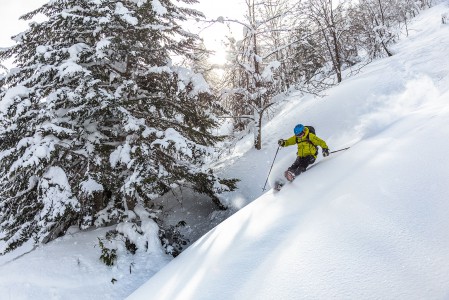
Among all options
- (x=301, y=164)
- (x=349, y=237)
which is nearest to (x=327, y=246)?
(x=349, y=237)

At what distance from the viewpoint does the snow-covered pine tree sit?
730 centimetres

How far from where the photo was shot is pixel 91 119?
866 centimetres

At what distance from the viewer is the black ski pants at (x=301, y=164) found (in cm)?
763

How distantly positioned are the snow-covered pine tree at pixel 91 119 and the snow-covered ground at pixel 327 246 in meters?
1.22

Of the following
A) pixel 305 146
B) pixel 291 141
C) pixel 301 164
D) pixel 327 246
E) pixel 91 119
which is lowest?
pixel 301 164

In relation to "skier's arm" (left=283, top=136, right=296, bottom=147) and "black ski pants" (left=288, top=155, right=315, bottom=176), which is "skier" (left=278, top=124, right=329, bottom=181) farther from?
"skier's arm" (left=283, top=136, right=296, bottom=147)

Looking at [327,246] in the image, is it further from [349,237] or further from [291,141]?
[291,141]

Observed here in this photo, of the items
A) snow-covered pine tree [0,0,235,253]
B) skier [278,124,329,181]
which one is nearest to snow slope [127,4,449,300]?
skier [278,124,329,181]

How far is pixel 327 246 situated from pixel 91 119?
296 inches

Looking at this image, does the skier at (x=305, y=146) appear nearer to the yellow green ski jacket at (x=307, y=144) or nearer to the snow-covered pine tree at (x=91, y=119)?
the yellow green ski jacket at (x=307, y=144)

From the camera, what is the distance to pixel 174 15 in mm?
9570

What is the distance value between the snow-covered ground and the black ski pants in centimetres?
61

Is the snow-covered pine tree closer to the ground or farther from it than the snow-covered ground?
farther from it

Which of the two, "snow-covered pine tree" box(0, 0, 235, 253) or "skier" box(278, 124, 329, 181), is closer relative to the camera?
"snow-covered pine tree" box(0, 0, 235, 253)
